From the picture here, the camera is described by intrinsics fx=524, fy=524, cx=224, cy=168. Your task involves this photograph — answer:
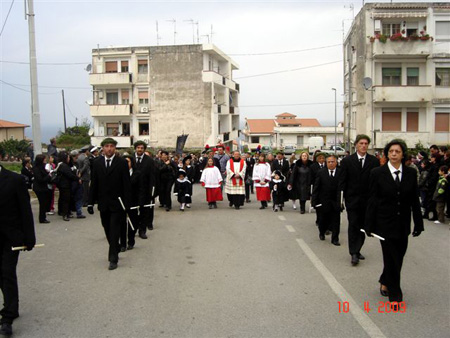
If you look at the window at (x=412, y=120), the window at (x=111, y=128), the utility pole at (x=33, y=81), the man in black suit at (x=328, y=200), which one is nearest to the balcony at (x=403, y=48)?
the window at (x=412, y=120)

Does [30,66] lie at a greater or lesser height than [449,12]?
lesser

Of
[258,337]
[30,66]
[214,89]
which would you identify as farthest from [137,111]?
[258,337]

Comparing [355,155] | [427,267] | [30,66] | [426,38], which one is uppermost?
[426,38]

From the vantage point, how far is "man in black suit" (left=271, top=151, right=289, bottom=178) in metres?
17.4

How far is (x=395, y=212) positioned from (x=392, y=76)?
35.2 meters

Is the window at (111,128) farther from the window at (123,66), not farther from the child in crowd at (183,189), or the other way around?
the child in crowd at (183,189)

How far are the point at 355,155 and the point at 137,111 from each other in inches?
1704

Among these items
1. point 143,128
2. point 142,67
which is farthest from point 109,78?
point 143,128

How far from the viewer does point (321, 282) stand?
24.9 ft

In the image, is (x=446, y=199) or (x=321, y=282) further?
(x=446, y=199)

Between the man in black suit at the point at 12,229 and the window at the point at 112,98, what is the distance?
151 ft

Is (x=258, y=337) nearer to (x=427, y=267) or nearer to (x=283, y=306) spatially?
(x=283, y=306)

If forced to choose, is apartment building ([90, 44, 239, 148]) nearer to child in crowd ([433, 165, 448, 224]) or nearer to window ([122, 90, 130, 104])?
window ([122, 90, 130, 104])

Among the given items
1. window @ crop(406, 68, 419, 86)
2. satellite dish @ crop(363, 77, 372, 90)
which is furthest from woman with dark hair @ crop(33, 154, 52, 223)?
window @ crop(406, 68, 419, 86)
